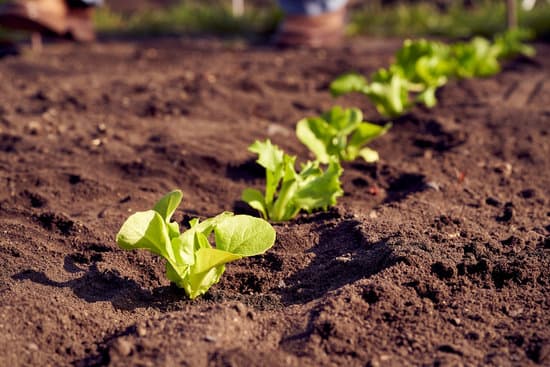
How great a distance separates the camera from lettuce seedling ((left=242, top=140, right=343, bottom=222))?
2916 millimetres

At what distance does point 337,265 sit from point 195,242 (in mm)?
484

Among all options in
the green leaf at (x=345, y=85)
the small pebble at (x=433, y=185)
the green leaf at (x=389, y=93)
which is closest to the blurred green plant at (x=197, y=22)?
the green leaf at (x=389, y=93)

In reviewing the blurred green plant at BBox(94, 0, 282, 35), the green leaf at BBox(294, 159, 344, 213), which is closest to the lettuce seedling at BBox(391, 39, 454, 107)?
the green leaf at BBox(294, 159, 344, 213)

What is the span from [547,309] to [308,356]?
76 cm

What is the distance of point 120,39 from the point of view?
733cm

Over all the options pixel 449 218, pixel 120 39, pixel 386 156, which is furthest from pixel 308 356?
pixel 120 39

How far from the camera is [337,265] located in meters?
2.58

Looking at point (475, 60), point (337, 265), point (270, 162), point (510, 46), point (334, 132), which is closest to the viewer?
point (337, 265)

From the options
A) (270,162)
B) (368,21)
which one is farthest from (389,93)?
(368,21)

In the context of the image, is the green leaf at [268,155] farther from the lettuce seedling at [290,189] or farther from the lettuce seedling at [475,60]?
the lettuce seedling at [475,60]

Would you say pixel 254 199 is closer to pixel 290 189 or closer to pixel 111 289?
pixel 290 189

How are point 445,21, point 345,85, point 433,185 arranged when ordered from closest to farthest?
point 433,185 < point 345,85 < point 445,21

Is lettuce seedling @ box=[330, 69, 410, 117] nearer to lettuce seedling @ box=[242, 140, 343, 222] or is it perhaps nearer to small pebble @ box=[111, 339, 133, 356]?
lettuce seedling @ box=[242, 140, 343, 222]

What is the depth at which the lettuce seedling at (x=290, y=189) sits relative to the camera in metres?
2.92
